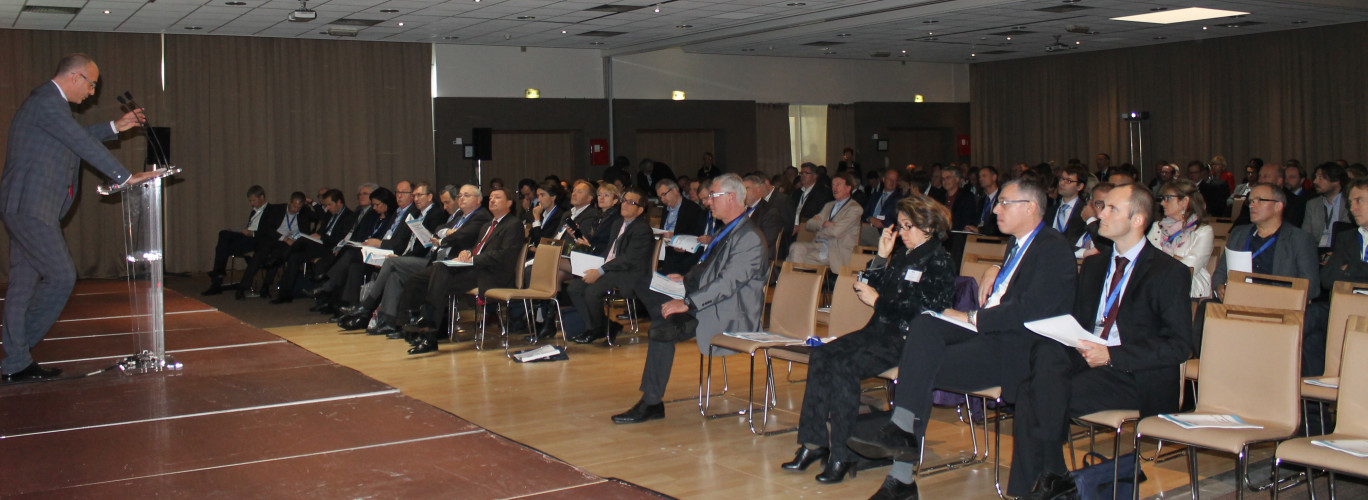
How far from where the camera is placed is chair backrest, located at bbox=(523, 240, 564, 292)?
7.40m

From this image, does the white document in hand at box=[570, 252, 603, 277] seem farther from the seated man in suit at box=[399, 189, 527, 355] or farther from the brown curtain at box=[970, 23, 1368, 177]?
the brown curtain at box=[970, 23, 1368, 177]

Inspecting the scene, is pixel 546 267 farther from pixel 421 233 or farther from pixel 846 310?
pixel 846 310

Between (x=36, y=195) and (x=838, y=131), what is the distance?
48.2ft

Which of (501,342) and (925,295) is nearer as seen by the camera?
(925,295)

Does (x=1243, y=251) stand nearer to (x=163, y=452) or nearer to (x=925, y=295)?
(x=925, y=295)

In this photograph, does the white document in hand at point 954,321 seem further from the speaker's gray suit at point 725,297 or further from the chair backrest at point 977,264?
the chair backrest at point 977,264

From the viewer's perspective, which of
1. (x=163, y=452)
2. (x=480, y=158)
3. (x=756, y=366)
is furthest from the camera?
(x=480, y=158)

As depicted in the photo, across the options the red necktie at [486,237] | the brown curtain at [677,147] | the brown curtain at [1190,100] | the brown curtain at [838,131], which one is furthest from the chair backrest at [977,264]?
the brown curtain at [838,131]

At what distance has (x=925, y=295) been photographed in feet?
14.1

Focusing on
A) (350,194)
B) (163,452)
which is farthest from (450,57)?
(163,452)

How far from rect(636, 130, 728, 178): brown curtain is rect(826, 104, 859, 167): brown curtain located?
2.01 meters

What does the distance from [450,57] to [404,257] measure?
24.9 ft

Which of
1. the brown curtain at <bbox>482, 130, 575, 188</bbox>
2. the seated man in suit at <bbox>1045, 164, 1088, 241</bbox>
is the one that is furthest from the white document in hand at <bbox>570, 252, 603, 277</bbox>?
the brown curtain at <bbox>482, 130, 575, 188</bbox>

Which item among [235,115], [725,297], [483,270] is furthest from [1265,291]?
[235,115]
